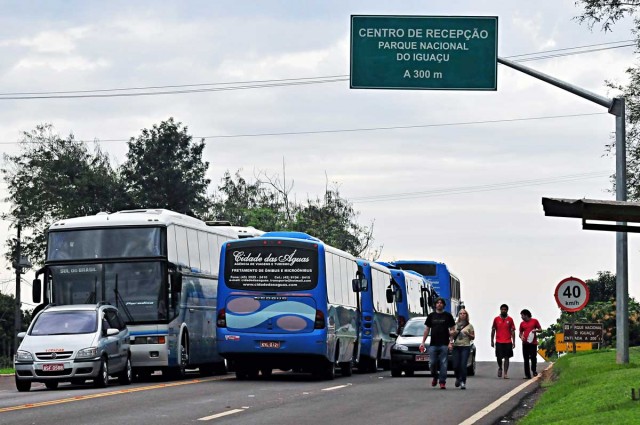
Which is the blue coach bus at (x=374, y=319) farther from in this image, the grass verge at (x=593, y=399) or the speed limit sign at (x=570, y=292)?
the grass verge at (x=593, y=399)

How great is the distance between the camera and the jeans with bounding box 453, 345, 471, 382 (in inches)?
1106

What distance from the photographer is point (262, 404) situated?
2136 centimetres

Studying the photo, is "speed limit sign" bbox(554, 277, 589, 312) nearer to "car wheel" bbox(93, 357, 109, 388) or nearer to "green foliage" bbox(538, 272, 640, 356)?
"car wheel" bbox(93, 357, 109, 388)

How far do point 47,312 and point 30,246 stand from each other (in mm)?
55830

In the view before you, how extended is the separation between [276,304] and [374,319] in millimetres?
10055

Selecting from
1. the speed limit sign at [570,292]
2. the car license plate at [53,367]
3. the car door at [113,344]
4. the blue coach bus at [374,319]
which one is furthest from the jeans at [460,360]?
A: the blue coach bus at [374,319]

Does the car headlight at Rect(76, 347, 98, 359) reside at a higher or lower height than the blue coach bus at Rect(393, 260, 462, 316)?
lower

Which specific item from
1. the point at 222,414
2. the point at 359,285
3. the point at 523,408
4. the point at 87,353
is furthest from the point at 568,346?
the point at 222,414

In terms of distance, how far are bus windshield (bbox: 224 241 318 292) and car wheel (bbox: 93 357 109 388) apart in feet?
13.9

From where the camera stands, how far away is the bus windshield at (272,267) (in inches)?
1221

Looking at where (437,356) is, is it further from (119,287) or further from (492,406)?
(119,287)

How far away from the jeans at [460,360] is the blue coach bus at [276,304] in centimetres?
318

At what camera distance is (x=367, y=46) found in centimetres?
2584

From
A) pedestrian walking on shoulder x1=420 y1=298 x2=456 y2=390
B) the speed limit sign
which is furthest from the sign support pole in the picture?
the speed limit sign
